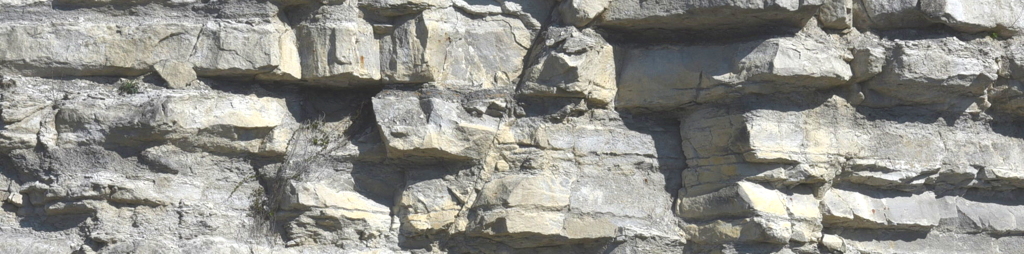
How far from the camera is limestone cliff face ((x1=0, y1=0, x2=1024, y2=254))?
5.80 metres

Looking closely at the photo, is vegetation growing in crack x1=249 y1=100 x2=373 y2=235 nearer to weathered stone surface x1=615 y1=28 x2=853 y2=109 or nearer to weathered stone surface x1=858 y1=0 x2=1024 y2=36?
weathered stone surface x1=615 y1=28 x2=853 y2=109

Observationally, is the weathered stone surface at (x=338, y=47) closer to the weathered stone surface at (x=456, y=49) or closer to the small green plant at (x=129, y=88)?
the weathered stone surface at (x=456, y=49)

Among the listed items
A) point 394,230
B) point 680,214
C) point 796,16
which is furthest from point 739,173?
Answer: point 394,230

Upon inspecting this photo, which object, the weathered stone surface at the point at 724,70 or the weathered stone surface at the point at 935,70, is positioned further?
the weathered stone surface at the point at 935,70

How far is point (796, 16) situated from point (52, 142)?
405 centimetres

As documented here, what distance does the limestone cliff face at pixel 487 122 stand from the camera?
5797mm

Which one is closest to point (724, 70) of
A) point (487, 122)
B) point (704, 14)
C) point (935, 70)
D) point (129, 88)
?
point (704, 14)

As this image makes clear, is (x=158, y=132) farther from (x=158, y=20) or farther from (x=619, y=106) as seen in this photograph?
(x=619, y=106)

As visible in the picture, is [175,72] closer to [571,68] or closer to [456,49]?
[456,49]

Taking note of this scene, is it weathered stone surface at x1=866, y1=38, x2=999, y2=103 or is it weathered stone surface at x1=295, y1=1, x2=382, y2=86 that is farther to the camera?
weathered stone surface at x1=866, y1=38, x2=999, y2=103

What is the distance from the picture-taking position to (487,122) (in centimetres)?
609

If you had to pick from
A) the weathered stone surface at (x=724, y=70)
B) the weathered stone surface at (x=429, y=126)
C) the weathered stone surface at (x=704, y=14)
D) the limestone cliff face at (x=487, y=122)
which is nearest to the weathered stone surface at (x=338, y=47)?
the limestone cliff face at (x=487, y=122)

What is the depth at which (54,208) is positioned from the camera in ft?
18.7

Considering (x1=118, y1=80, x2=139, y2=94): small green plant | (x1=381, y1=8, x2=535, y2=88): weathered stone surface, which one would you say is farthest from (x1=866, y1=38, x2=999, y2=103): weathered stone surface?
(x1=118, y1=80, x2=139, y2=94): small green plant
